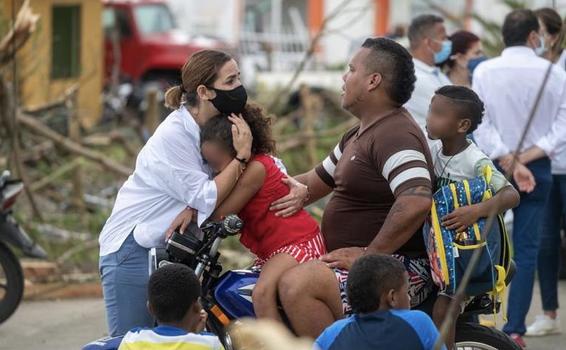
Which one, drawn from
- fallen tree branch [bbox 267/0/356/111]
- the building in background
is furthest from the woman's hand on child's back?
the building in background

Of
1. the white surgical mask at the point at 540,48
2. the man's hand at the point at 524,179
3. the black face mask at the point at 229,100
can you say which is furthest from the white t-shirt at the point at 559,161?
the black face mask at the point at 229,100

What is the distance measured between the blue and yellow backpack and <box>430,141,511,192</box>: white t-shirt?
2.0 inches

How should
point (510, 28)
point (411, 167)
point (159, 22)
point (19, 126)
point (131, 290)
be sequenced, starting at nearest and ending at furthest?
point (411, 167)
point (131, 290)
point (510, 28)
point (19, 126)
point (159, 22)

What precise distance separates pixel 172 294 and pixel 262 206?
70 centimetres

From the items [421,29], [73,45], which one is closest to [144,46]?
[73,45]

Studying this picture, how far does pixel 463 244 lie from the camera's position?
15.2 ft

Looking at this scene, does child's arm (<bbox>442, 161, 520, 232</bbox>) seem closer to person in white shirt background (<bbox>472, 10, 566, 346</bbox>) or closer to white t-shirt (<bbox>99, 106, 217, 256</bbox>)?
white t-shirt (<bbox>99, 106, 217, 256</bbox>)

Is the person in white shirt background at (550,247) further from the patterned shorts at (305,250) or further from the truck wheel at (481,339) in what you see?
the patterned shorts at (305,250)

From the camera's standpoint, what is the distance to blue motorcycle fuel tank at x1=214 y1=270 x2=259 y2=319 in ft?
15.6

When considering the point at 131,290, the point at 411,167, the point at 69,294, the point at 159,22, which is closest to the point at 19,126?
the point at 69,294

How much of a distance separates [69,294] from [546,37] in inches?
155

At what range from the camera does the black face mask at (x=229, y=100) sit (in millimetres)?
4848

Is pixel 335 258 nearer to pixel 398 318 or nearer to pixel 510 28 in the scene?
pixel 398 318

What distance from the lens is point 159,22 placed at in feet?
87.7
